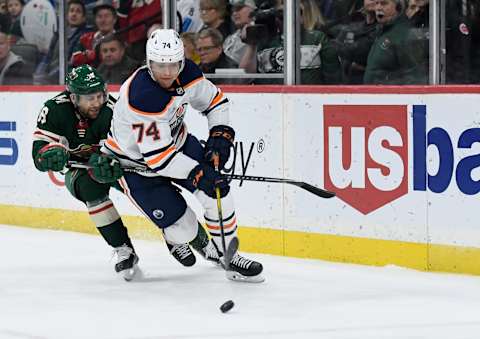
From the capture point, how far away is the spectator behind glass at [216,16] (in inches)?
269

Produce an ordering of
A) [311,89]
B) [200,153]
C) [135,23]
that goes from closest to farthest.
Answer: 1. [200,153]
2. [311,89]
3. [135,23]

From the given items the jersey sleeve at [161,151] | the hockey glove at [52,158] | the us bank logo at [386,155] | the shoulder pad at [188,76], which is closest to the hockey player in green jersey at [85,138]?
the hockey glove at [52,158]

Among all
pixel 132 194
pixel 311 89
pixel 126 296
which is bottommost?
pixel 126 296

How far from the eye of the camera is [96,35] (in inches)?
302

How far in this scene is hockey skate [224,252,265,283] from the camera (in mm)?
5488

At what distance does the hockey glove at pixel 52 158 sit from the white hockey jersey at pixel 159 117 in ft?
0.79

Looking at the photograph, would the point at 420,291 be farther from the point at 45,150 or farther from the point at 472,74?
the point at 45,150

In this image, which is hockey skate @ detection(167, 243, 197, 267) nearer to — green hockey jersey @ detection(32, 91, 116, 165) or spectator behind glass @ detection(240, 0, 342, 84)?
green hockey jersey @ detection(32, 91, 116, 165)

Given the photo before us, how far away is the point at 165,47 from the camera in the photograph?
5191 millimetres

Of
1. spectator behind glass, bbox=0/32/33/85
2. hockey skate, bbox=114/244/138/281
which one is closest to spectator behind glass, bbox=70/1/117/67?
spectator behind glass, bbox=0/32/33/85

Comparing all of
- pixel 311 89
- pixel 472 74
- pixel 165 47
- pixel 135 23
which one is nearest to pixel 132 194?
pixel 165 47

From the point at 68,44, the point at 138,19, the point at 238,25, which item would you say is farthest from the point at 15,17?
the point at 238,25

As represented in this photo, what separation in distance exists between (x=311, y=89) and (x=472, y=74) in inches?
33.9

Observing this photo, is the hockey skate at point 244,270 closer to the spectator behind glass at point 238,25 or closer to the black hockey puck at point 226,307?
the black hockey puck at point 226,307
